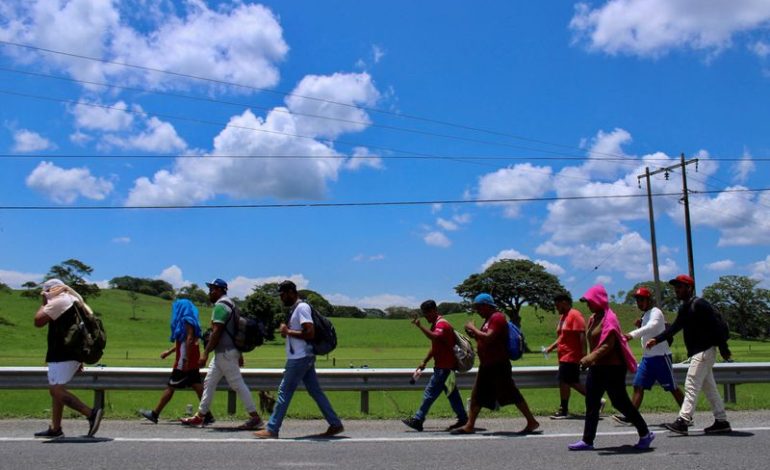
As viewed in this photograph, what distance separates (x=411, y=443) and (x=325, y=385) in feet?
7.80

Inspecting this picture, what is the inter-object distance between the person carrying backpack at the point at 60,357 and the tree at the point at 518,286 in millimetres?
66805

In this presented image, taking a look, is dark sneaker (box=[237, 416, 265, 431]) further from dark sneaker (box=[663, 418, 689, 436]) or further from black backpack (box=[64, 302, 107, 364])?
dark sneaker (box=[663, 418, 689, 436])

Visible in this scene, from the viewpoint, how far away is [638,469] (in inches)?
241

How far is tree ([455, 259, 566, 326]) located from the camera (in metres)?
73.9

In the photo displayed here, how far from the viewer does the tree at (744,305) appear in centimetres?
11681

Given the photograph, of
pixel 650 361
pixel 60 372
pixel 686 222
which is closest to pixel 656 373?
pixel 650 361

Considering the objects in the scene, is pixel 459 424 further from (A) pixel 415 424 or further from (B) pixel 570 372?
(B) pixel 570 372

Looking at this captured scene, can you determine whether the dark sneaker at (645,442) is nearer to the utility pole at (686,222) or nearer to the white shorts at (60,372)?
the white shorts at (60,372)

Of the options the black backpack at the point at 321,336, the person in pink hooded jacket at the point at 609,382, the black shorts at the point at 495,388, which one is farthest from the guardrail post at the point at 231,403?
the person in pink hooded jacket at the point at 609,382

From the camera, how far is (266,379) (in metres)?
9.69

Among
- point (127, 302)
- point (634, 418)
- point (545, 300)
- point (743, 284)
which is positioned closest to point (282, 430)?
point (634, 418)

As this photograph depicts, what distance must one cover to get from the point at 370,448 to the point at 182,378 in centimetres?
311

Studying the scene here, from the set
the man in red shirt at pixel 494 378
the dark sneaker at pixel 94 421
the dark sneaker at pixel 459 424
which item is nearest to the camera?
the dark sneaker at pixel 94 421

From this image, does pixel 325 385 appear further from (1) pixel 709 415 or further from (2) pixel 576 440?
(1) pixel 709 415
